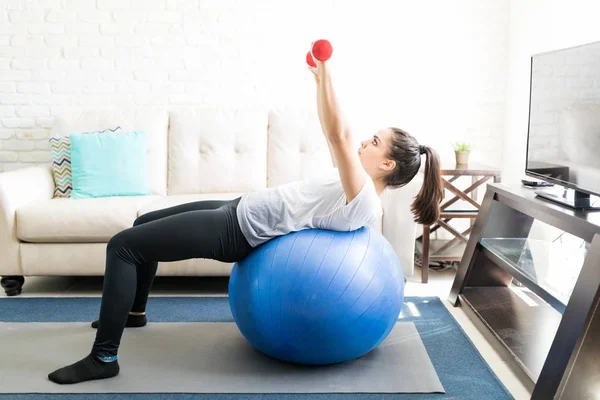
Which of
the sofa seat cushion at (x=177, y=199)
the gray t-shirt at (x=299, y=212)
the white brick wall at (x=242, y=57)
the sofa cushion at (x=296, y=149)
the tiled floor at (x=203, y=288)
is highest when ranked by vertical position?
the white brick wall at (x=242, y=57)

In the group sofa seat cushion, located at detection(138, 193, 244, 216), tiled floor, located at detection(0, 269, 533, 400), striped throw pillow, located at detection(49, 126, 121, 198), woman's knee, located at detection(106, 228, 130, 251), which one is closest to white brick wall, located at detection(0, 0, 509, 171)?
striped throw pillow, located at detection(49, 126, 121, 198)

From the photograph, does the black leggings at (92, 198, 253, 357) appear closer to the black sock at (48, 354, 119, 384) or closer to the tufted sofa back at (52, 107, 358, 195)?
the black sock at (48, 354, 119, 384)

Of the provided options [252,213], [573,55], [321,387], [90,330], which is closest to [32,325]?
[90,330]

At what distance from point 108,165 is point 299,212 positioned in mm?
1691

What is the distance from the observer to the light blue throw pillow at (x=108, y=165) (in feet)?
11.4

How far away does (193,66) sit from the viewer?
13.4 feet

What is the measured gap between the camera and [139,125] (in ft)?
12.3

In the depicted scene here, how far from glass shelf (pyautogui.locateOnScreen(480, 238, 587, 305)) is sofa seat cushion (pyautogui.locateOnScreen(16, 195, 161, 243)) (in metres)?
1.78

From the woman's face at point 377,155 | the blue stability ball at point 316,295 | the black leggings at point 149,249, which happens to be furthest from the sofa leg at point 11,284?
the woman's face at point 377,155

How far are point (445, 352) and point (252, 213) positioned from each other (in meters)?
0.93

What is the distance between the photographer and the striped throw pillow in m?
3.59

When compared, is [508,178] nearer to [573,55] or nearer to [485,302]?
[485,302]

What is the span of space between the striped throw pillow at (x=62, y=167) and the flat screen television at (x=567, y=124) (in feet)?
8.13

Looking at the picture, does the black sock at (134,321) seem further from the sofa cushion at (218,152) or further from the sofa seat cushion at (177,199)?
the sofa cushion at (218,152)
